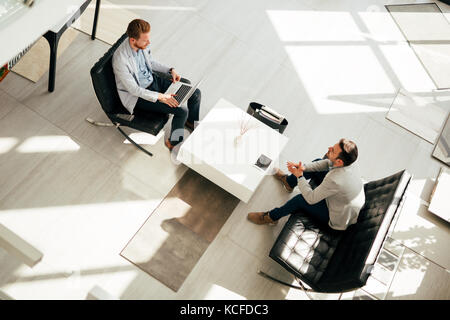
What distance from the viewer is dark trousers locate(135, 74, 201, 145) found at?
335 centimetres

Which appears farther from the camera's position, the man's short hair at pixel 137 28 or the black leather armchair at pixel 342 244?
the man's short hair at pixel 137 28

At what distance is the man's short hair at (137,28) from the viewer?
2912mm

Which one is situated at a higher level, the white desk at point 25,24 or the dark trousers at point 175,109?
the dark trousers at point 175,109

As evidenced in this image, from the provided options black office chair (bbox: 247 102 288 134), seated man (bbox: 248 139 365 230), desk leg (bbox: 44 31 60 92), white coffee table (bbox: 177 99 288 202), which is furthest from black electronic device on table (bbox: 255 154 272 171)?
desk leg (bbox: 44 31 60 92)

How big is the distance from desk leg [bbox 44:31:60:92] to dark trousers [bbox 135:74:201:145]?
0.89 meters

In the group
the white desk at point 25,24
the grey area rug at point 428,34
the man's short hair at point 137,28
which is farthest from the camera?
the grey area rug at point 428,34

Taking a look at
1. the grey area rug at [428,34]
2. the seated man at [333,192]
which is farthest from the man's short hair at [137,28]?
the grey area rug at [428,34]

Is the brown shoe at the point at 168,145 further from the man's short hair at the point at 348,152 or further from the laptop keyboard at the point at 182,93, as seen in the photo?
the man's short hair at the point at 348,152

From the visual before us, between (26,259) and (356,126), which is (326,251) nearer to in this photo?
(356,126)

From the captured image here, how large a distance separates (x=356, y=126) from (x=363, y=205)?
1.48 meters

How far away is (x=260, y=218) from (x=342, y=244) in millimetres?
768

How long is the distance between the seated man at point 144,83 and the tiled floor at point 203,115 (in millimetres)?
330

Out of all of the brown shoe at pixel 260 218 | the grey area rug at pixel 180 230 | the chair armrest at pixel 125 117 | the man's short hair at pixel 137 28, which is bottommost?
the grey area rug at pixel 180 230
